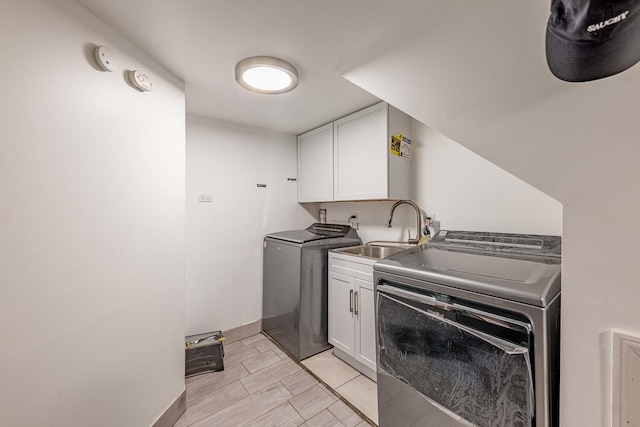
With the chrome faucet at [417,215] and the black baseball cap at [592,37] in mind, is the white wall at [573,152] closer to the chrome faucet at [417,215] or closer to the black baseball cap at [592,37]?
the black baseball cap at [592,37]

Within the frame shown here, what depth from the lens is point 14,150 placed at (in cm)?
82

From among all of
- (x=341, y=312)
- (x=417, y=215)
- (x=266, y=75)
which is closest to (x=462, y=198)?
(x=417, y=215)

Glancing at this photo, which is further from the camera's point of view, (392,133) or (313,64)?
(392,133)

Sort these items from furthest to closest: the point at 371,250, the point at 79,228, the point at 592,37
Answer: the point at 371,250, the point at 79,228, the point at 592,37

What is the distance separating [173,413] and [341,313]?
1.29 m

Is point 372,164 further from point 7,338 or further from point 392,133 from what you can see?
point 7,338

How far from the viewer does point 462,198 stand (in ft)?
5.98

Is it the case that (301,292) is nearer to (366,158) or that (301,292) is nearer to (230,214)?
(230,214)

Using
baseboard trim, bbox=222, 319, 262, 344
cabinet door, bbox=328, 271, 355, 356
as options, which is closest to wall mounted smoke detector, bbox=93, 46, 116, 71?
cabinet door, bbox=328, 271, 355, 356

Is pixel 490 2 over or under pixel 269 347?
over

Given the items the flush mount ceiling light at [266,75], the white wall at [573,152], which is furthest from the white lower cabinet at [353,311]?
the flush mount ceiling light at [266,75]

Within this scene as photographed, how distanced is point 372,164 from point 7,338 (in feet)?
6.89

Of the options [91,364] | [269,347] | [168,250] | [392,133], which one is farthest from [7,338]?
[392,133]

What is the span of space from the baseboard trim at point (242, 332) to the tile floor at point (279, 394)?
9.1 inches
